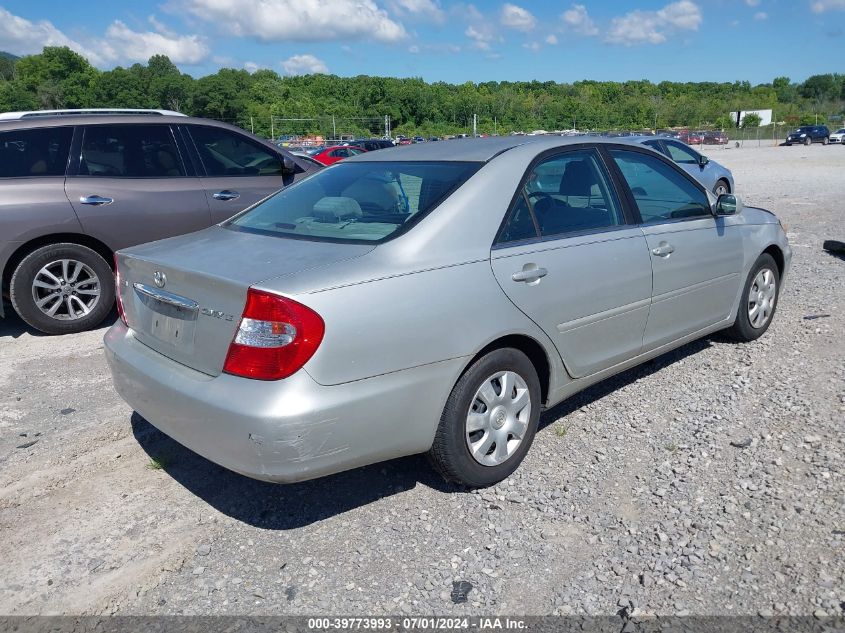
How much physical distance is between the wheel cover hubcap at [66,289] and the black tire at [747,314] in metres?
5.21

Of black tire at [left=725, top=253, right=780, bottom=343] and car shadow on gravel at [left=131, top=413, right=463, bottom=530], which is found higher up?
black tire at [left=725, top=253, right=780, bottom=343]

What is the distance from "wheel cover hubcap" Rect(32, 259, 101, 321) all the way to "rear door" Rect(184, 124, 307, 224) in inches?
48.1

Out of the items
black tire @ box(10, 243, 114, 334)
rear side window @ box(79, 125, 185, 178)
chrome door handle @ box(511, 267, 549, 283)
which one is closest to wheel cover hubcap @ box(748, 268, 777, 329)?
chrome door handle @ box(511, 267, 549, 283)

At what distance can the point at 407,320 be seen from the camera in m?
3.04

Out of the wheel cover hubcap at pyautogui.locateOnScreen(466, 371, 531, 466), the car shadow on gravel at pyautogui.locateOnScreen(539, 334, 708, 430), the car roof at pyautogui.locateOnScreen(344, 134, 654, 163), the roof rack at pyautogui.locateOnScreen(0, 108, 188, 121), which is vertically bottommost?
the car shadow on gravel at pyautogui.locateOnScreen(539, 334, 708, 430)

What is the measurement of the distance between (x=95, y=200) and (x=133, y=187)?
14.0 inches

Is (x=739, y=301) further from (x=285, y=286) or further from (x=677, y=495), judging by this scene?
(x=285, y=286)

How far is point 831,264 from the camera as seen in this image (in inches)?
334

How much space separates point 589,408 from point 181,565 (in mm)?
2554

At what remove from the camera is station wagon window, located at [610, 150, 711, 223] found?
444 cm

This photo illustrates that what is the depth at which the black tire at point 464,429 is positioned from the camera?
3.27 metres

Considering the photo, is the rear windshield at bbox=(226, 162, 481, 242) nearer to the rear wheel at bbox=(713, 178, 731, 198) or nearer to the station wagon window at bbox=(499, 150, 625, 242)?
the station wagon window at bbox=(499, 150, 625, 242)

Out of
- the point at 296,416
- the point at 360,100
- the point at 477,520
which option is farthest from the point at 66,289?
the point at 360,100

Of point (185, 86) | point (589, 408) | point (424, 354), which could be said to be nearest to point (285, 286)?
point (424, 354)
